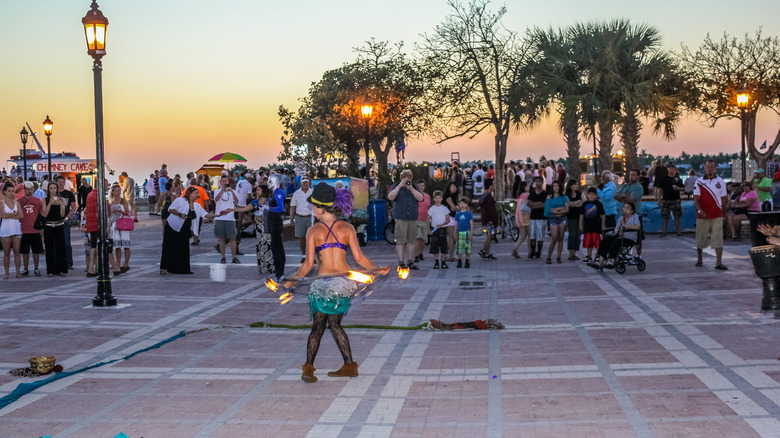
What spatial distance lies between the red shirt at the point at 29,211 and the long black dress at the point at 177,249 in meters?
2.35

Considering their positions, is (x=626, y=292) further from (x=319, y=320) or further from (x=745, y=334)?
(x=319, y=320)

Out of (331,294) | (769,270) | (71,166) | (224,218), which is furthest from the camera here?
(71,166)

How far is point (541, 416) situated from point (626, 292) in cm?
691

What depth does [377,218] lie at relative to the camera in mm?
22016

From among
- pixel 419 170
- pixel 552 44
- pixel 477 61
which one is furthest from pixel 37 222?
pixel 552 44

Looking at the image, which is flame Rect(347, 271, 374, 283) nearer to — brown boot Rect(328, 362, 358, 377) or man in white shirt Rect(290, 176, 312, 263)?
brown boot Rect(328, 362, 358, 377)

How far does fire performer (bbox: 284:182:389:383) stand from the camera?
24.5 feet

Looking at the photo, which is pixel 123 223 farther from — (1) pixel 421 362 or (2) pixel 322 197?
(2) pixel 322 197

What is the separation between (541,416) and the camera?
6.30 m

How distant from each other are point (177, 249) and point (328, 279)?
30.4 ft

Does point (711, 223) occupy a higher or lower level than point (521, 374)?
higher

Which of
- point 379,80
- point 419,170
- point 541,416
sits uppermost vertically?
point 379,80

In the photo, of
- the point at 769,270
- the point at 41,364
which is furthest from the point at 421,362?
the point at 769,270

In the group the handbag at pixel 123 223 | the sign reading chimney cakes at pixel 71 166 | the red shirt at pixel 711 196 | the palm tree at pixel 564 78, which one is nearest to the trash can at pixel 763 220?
the red shirt at pixel 711 196
